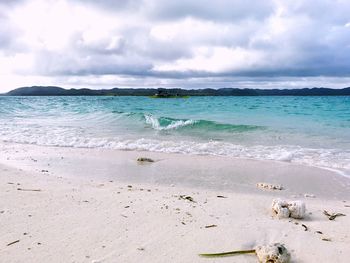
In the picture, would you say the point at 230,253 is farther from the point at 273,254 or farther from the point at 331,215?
the point at 331,215

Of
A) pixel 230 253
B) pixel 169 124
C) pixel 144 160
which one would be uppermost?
pixel 230 253

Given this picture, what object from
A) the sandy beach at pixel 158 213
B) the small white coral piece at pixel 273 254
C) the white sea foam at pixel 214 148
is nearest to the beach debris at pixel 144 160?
the sandy beach at pixel 158 213

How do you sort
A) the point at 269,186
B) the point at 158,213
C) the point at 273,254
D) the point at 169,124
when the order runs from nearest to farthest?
the point at 273,254 < the point at 158,213 < the point at 269,186 < the point at 169,124

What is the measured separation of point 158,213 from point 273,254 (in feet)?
6.33

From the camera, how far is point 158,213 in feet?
16.9

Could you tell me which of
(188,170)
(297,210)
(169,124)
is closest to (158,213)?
(297,210)

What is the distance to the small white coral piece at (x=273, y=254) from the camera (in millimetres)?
3680

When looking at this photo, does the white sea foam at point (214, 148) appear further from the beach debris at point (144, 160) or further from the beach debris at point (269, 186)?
the beach debris at point (269, 186)

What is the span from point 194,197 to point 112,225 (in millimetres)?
2093

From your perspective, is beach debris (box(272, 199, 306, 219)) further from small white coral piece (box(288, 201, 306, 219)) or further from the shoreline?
the shoreline

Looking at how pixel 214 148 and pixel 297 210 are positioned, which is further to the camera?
pixel 214 148

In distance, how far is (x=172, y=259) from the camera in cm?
377

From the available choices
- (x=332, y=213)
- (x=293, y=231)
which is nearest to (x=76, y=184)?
(x=293, y=231)

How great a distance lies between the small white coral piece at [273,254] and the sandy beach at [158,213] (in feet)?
0.49
